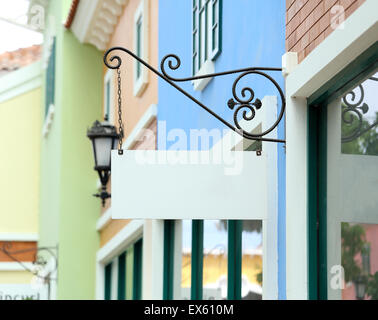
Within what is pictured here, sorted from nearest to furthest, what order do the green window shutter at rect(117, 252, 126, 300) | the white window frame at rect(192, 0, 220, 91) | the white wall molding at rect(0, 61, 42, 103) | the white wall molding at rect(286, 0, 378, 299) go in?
the white wall molding at rect(286, 0, 378, 299) < the white window frame at rect(192, 0, 220, 91) < the green window shutter at rect(117, 252, 126, 300) < the white wall molding at rect(0, 61, 42, 103)

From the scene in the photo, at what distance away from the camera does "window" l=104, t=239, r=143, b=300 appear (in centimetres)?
1195

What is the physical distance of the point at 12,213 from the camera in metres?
18.7

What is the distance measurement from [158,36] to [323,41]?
572cm

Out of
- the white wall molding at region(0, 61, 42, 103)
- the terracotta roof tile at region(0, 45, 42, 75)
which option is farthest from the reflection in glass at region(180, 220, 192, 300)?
the terracotta roof tile at region(0, 45, 42, 75)

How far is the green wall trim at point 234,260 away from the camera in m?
6.81

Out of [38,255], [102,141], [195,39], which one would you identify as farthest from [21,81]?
[195,39]

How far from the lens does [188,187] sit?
545cm

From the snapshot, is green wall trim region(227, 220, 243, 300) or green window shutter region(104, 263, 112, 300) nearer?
green wall trim region(227, 220, 243, 300)

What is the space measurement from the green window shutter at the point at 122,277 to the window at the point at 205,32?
5054 millimetres

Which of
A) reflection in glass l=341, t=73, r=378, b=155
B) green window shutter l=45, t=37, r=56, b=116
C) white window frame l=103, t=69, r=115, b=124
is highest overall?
green window shutter l=45, t=37, r=56, b=116

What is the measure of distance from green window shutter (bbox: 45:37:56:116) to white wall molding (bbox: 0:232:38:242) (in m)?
2.49

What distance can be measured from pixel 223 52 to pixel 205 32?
0.73 meters

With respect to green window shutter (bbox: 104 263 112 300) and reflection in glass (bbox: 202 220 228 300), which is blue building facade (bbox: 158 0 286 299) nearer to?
reflection in glass (bbox: 202 220 228 300)

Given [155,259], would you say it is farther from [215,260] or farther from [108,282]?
[108,282]
